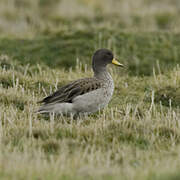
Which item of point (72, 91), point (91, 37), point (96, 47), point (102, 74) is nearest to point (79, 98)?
point (72, 91)

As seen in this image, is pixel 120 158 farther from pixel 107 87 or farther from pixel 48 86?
pixel 48 86

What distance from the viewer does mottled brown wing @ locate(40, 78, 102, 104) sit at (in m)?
6.44

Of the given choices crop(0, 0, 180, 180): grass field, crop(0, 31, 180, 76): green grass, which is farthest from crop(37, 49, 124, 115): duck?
crop(0, 31, 180, 76): green grass

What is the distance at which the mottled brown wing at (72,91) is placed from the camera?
644 cm

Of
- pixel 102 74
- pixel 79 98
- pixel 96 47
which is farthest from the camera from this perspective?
pixel 96 47

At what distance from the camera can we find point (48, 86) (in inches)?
326

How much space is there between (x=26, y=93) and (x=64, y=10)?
10757 mm

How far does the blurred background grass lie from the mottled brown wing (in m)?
3.11

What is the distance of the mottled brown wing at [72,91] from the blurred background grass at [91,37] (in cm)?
311

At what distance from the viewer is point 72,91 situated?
6.48 m

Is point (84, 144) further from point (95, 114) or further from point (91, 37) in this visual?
point (91, 37)

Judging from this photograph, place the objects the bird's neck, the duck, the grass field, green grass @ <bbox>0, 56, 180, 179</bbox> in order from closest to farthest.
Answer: green grass @ <bbox>0, 56, 180, 179</bbox> < the grass field < the duck < the bird's neck

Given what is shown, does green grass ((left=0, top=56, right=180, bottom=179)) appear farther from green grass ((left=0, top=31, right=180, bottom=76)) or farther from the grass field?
green grass ((left=0, top=31, right=180, bottom=76))

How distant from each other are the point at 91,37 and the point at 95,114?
586 centimetres
